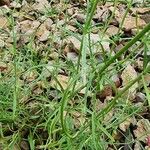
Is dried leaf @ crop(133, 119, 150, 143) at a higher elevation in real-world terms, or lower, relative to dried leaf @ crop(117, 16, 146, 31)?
lower

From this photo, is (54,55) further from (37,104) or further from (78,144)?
(78,144)

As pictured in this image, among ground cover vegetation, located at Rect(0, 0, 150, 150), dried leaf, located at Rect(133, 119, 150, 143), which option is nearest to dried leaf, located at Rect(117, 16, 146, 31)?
ground cover vegetation, located at Rect(0, 0, 150, 150)

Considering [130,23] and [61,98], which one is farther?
[130,23]

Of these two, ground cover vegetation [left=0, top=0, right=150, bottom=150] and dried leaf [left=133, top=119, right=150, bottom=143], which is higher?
ground cover vegetation [left=0, top=0, right=150, bottom=150]

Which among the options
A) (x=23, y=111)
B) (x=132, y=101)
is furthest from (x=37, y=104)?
(x=132, y=101)

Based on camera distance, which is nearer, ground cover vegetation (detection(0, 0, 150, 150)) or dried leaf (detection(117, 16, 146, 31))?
ground cover vegetation (detection(0, 0, 150, 150))

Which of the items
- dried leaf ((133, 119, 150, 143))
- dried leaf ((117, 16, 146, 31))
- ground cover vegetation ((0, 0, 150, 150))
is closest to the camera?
ground cover vegetation ((0, 0, 150, 150))

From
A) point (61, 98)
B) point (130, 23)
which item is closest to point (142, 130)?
point (61, 98)

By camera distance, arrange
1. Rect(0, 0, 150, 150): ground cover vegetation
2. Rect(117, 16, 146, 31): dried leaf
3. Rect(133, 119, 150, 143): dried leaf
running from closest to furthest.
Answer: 1. Rect(0, 0, 150, 150): ground cover vegetation
2. Rect(133, 119, 150, 143): dried leaf
3. Rect(117, 16, 146, 31): dried leaf

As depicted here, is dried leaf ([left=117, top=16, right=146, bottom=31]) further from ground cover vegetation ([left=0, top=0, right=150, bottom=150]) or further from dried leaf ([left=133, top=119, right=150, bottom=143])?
dried leaf ([left=133, top=119, right=150, bottom=143])

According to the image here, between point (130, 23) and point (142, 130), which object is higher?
point (130, 23)

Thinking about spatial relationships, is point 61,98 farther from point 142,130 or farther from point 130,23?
point 130,23
